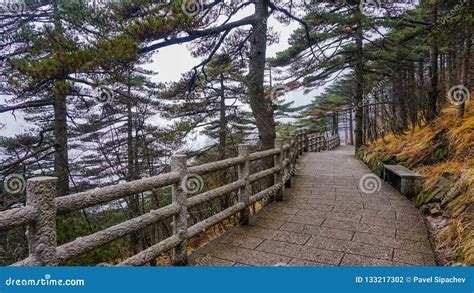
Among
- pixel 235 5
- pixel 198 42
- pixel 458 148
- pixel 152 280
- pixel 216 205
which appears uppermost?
pixel 235 5

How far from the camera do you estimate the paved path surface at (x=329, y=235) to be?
3160 millimetres

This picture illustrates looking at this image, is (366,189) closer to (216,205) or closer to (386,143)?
(216,205)

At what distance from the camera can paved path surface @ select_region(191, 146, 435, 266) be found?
10.4ft

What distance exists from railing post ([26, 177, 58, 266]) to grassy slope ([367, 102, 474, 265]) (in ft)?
11.4

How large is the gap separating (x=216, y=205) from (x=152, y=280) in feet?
12.8

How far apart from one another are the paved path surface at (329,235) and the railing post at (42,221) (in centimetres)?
163

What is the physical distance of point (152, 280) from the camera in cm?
243

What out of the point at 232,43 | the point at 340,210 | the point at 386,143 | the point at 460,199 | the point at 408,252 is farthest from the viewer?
the point at 386,143

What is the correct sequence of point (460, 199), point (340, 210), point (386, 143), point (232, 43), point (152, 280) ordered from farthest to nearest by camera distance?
point (386, 143)
point (232, 43)
point (340, 210)
point (460, 199)
point (152, 280)

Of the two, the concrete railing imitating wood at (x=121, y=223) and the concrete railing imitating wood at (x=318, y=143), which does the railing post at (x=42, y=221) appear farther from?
the concrete railing imitating wood at (x=318, y=143)

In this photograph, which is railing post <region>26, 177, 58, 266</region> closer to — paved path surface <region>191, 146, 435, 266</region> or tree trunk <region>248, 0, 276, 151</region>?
paved path surface <region>191, 146, 435, 266</region>

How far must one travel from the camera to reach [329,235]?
12.7 feet

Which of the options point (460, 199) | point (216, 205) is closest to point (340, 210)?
point (460, 199)

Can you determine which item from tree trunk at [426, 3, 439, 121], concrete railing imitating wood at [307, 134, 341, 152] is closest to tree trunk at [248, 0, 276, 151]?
tree trunk at [426, 3, 439, 121]
